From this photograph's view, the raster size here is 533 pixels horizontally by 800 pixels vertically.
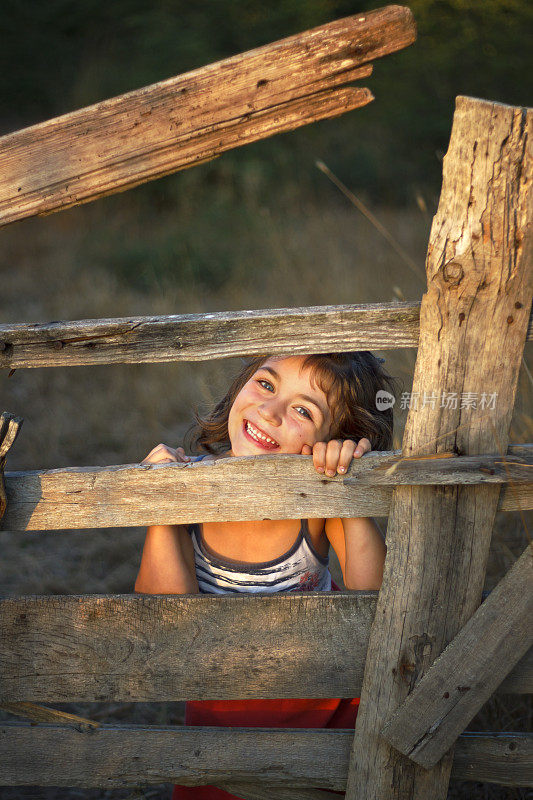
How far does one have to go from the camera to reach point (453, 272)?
51.3 inches

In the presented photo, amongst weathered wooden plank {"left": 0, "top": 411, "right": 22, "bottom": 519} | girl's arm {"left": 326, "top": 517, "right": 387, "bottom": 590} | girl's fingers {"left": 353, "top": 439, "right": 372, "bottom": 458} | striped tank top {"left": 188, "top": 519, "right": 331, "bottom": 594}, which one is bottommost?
striped tank top {"left": 188, "top": 519, "right": 331, "bottom": 594}

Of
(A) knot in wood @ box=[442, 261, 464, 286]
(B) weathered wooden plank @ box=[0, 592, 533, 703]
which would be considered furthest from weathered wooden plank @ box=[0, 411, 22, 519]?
(A) knot in wood @ box=[442, 261, 464, 286]

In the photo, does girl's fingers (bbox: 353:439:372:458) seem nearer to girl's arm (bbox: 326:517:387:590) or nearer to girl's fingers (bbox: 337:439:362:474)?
girl's fingers (bbox: 337:439:362:474)

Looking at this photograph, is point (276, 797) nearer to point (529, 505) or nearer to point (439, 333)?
point (529, 505)

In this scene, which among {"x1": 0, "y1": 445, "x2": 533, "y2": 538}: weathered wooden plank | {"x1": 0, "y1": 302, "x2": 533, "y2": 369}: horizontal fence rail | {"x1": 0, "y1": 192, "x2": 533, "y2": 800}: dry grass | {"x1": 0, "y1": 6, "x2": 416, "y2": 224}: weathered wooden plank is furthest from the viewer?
{"x1": 0, "y1": 192, "x2": 533, "y2": 800}: dry grass

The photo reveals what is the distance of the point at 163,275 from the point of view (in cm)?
697

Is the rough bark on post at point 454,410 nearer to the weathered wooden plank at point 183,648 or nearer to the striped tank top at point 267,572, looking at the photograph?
the weathered wooden plank at point 183,648

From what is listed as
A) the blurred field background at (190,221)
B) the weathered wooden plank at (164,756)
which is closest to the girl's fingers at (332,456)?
the weathered wooden plank at (164,756)

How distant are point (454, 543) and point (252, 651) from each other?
52 centimetres

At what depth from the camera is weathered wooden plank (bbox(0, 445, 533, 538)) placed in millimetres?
1480

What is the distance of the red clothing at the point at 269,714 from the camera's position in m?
1.86

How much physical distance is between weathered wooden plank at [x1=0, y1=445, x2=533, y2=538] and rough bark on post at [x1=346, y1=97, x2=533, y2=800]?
96mm

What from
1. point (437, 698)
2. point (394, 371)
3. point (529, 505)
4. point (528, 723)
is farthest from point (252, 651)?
point (394, 371)

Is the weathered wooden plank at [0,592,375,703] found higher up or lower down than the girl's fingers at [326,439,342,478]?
lower down
